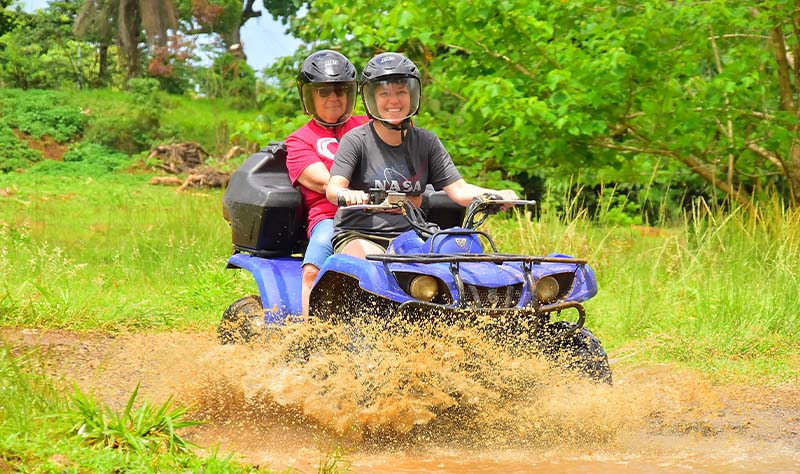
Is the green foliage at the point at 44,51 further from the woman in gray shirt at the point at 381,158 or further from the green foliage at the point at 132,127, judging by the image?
the woman in gray shirt at the point at 381,158

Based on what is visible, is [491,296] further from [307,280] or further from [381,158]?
[307,280]

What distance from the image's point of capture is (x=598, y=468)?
4430 millimetres

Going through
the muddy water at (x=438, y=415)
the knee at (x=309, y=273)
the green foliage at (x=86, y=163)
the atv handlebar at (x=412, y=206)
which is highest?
the atv handlebar at (x=412, y=206)

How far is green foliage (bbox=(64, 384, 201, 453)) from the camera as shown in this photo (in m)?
3.92

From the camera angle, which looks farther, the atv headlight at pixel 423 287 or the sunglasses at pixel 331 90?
the sunglasses at pixel 331 90

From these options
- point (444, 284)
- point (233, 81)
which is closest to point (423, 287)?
point (444, 284)

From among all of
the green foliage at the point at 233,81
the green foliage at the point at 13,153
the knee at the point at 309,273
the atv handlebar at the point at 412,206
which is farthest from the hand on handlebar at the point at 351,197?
the green foliage at the point at 233,81

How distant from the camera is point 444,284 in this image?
444 cm

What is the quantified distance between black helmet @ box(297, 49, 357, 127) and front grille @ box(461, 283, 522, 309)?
5.87 ft

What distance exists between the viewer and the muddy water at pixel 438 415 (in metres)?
4.44

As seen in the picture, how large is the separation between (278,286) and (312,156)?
0.70 m

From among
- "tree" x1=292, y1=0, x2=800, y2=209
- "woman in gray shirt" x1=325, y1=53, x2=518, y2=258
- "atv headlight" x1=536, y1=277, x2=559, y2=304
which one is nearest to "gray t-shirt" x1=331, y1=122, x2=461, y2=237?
"woman in gray shirt" x1=325, y1=53, x2=518, y2=258

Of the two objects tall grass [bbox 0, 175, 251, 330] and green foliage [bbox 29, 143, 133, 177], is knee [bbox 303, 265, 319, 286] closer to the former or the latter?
tall grass [bbox 0, 175, 251, 330]

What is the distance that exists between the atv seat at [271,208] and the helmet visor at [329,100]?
1.00 feet
